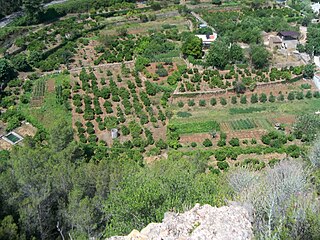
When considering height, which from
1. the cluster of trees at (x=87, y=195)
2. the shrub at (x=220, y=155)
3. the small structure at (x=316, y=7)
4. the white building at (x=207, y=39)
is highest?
the cluster of trees at (x=87, y=195)

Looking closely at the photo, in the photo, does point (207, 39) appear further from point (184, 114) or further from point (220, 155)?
point (220, 155)

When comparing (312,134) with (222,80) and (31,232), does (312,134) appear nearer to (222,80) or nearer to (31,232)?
(222,80)

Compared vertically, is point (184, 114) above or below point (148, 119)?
below

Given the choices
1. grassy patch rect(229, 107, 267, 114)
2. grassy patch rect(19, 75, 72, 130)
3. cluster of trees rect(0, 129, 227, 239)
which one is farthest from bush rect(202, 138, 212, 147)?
grassy patch rect(19, 75, 72, 130)

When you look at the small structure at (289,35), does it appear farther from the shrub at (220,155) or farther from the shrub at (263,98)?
the shrub at (220,155)

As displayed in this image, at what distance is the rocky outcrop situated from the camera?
1633 centimetres

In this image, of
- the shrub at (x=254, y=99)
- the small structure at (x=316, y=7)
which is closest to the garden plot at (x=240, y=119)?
the shrub at (x=254, y=99)

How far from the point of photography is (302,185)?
21.9 meters

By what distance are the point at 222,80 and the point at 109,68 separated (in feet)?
46.8

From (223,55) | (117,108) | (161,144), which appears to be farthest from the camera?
(223,55)

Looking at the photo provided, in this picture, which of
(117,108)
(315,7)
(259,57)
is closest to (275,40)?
(259,57)

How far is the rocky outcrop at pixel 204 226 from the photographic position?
1633 cm

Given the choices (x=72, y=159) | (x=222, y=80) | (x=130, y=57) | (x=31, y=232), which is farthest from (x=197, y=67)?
(x=31, y=232)

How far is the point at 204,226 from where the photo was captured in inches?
661
